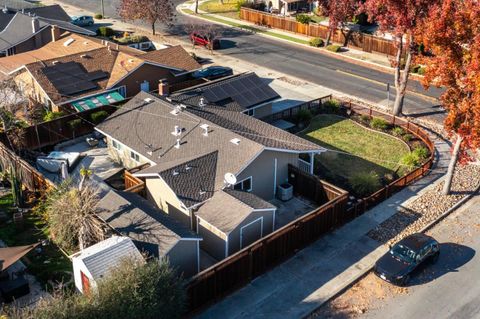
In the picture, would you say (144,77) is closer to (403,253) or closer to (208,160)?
(208,160)

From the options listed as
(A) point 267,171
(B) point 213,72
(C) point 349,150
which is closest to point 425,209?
(C) point 349,150

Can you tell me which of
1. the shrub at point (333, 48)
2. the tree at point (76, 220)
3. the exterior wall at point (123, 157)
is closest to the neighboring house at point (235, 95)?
the exterior wall at point (123, 157)

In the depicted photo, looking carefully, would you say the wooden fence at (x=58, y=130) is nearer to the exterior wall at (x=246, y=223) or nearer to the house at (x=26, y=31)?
the house at (x=26, y=31)

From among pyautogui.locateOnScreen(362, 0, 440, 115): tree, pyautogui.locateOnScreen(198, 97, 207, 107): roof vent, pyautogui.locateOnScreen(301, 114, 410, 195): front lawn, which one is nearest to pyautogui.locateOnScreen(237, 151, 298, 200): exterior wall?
pyautogui.locateOnScreen(301, 114, 410, 195): front lawn

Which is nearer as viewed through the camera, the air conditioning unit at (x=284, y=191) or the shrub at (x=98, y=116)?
the air conditioning unit at (x=284, y=191)

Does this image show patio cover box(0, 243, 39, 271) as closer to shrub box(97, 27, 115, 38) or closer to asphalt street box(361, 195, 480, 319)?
asphalt street box(361, 195, 480, 319)

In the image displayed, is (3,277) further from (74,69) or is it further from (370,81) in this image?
(370,81)
